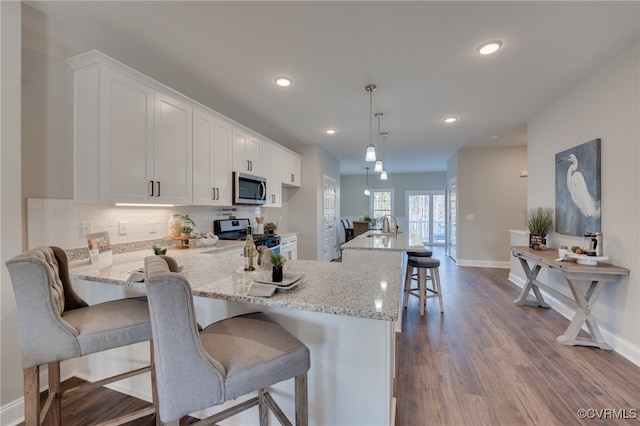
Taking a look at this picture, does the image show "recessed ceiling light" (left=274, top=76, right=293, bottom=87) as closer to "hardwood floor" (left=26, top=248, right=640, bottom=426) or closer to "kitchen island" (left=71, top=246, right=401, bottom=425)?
"kitchen island" (left=71, top=246, right=401, bottom=425)

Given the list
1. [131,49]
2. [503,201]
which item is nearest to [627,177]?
[503,201]

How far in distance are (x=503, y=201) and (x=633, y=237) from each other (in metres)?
3.82

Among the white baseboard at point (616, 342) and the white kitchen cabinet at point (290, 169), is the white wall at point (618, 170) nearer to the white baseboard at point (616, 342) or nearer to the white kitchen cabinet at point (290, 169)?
the white baseboard at point (616, 342)

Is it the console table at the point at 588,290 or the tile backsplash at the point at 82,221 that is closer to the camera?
the tile backsplash at the point at 82,221

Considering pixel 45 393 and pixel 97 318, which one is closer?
pixel 97 318

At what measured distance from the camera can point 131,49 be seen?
2.25 metres

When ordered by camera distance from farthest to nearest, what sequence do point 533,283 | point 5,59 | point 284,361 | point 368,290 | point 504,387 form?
point 533,283 → point 504,387 → point 5,59 → point 368,290 → point 284,361

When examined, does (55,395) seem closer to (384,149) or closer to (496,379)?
(496,379)

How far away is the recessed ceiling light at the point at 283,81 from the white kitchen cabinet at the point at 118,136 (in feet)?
3.46

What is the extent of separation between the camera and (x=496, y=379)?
2.02 meters

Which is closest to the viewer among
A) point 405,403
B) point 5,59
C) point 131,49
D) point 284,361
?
point 284,361

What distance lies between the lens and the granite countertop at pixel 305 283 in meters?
1.10

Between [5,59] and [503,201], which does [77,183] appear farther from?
[503,201]

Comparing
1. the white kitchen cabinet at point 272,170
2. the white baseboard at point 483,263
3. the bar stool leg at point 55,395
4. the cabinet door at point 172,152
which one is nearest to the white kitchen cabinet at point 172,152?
the cabinet door at point 172,152
